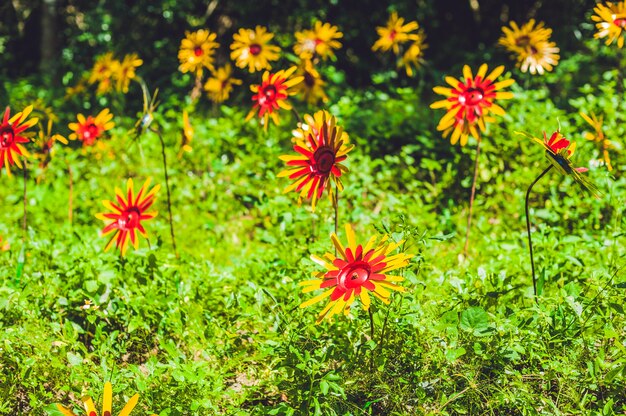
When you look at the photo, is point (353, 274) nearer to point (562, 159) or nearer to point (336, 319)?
point (336, 319)

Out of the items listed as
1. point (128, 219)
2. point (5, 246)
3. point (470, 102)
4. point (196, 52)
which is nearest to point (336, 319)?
point (128, 219)

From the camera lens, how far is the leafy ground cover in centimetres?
172

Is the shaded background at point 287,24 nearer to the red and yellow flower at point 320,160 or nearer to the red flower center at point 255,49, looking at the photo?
the red flower center at point 255,49

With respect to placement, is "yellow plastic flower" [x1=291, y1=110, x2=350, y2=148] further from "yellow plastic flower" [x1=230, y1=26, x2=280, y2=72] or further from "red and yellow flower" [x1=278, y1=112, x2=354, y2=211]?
"yellow plastic flower" [x1=230, y1=26, x2=280, y2=72]

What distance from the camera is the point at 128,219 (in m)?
2.18

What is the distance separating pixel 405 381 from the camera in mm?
1693

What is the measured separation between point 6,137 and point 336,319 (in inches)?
57.5

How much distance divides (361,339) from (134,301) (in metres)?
0.86

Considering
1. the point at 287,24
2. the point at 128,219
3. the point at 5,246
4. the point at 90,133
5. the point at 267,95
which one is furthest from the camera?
the point at 287,24

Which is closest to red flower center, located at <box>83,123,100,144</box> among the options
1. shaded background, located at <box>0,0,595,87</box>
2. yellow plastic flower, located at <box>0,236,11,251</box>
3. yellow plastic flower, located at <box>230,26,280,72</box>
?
yellow plastic flower, located at <box>0,236,11,251</box>

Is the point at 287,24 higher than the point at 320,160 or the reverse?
higher

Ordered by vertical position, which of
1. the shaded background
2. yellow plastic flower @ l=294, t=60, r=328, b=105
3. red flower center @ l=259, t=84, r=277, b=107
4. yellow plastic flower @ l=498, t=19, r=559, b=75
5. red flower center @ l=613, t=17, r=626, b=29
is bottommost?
red flower center @ l=259, t=84, r=277, b=107

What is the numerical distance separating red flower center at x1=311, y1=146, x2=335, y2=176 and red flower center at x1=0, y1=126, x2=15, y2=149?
1222 millimetres

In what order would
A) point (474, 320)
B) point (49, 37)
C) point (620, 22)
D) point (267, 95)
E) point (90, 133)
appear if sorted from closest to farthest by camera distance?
point (474, 320)
point (267, 95)
point (620, 22)
point (90, 133)
point (49, 37)
